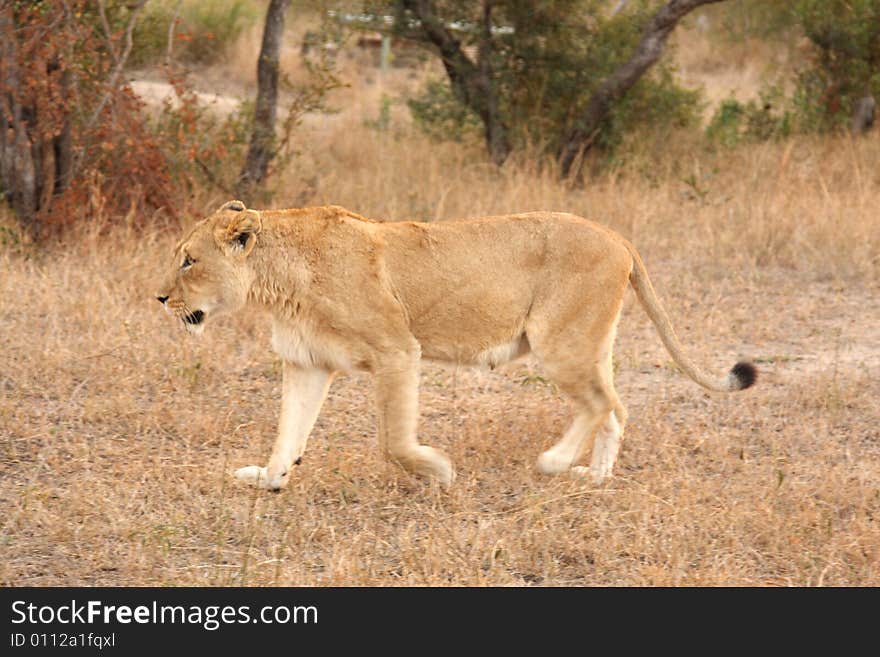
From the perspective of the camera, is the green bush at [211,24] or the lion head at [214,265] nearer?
the lion head at [214,265]

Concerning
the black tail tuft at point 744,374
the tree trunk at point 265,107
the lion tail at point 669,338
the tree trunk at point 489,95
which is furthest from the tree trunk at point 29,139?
the black tail tuft at point 744,374

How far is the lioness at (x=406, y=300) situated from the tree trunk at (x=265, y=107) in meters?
4.14

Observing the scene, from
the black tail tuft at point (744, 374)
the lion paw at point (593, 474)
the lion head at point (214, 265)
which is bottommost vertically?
the lion paw at point (593, 474)

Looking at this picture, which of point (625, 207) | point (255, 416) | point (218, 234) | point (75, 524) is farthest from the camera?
point (625, 207)

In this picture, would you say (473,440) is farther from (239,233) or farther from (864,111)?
(864,111)

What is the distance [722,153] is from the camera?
36.5ft

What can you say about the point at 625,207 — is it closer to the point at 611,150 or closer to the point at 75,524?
the point at 611,150

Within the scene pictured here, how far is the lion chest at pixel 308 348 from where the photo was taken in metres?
4.67

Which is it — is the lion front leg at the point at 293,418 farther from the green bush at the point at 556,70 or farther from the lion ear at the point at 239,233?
the green bush at the point at 556,70

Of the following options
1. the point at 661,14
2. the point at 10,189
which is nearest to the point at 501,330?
the point at 10,189

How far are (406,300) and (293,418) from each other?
60 centimetres

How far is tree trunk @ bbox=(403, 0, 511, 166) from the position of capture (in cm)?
1055

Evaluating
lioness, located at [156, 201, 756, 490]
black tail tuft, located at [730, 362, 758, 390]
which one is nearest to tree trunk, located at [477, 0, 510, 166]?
lioness, located at [156, 201, 756, 490]

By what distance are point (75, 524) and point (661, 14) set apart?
7.20m
